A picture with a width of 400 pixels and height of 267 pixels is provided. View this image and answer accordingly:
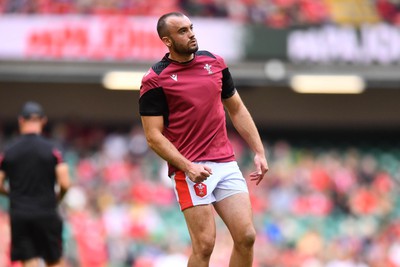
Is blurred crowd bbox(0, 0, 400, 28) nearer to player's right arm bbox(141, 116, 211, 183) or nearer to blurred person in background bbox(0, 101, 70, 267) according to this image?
blurred person in background bbox(0, 101, 70, 267)

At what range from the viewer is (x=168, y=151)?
7598mm

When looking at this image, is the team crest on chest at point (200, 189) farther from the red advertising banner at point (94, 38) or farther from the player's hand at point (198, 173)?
the red advertising banner at point (94, 38)

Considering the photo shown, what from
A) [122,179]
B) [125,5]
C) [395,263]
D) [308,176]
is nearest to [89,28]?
[125,5]

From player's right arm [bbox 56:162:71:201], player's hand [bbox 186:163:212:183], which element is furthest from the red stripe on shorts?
player's right arm [bbox 56:162:71:201]

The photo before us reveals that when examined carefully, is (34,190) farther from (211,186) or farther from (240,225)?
(240,225)

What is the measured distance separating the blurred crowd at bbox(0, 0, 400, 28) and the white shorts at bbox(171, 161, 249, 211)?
11.9 metres

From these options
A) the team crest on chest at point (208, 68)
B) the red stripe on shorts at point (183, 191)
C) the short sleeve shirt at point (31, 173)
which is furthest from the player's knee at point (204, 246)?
the short sleeve shirt at point (31, 173)

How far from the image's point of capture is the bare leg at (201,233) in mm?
7582

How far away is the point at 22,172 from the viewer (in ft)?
33.5

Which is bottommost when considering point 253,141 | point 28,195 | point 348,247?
point 348,247

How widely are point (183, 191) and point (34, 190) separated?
296cm

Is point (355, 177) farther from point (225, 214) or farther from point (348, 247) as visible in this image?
point (225, 214)

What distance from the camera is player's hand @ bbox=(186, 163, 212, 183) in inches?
293

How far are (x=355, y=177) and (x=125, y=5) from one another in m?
5.75
